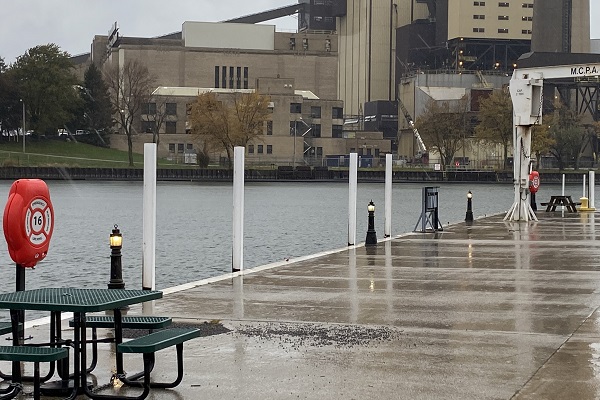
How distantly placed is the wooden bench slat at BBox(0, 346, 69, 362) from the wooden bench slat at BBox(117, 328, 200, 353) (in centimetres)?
61

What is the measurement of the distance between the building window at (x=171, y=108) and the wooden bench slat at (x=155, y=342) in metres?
168

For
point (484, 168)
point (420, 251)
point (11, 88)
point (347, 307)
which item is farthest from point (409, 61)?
point (347, 307)

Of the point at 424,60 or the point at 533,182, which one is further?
the point at 424,60

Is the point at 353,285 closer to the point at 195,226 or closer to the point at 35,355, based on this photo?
the point at 35,355

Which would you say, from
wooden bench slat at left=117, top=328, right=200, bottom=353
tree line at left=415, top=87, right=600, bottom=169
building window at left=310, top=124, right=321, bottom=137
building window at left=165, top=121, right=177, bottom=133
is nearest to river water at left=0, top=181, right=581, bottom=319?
tree line at left=415, top=87, right=600, bottom=169

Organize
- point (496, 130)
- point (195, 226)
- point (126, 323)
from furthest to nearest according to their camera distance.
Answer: point (496, 130), point (195, 226), point (126, 323)

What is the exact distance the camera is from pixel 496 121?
158 m

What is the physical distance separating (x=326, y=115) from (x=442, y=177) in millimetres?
25976

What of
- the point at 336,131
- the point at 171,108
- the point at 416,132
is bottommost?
the point at 416,132

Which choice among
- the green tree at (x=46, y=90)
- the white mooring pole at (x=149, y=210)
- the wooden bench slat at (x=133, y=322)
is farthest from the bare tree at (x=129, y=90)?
the wooden bench slat at (x=133, y=322)

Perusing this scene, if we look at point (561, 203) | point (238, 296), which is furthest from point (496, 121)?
point (238, 296)

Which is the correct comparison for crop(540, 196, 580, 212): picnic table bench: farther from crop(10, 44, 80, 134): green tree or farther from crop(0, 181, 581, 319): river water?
crop(10, 44, 80, 134): green tree

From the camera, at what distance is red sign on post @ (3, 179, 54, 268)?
485 inches

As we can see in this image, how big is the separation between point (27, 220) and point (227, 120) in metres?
149
